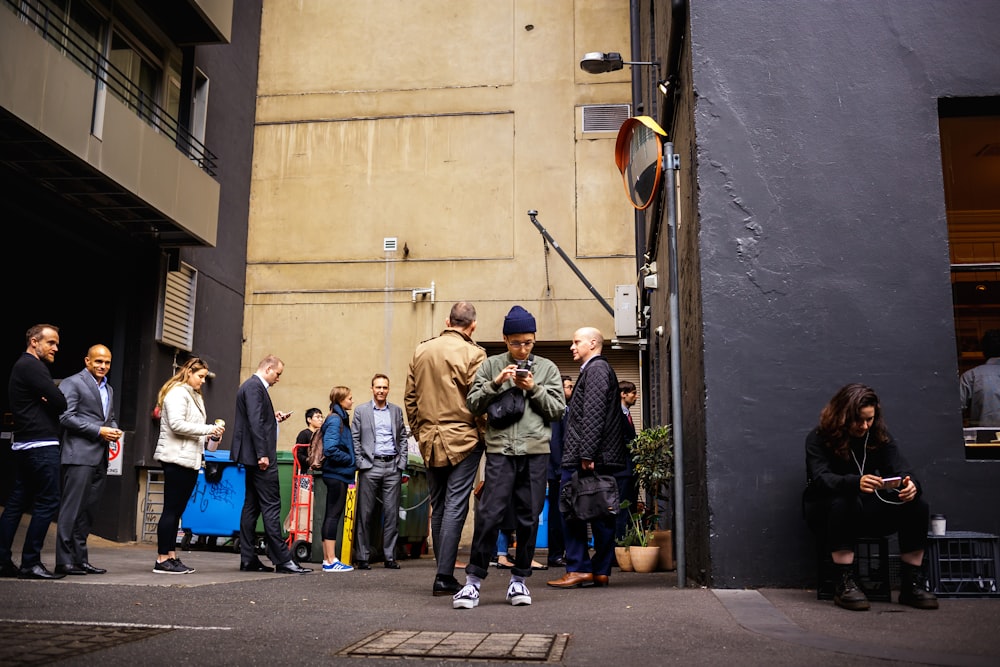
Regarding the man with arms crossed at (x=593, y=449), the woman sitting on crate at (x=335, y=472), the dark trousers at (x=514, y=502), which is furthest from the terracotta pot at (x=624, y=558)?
the dark trousers at (x=514, y=502)

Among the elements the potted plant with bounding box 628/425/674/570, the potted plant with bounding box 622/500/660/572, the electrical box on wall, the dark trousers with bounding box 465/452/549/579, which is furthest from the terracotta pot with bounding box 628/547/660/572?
the electrical box on wall

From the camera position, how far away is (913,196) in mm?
6570

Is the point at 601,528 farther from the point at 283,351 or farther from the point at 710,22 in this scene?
the point at 283,351

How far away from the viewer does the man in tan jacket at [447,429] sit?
244 inches

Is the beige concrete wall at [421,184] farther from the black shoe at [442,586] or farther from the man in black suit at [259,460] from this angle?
the black shoe at [442,586]

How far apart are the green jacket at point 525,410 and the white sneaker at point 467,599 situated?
83cm

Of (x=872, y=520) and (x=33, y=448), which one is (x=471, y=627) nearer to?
(x=872, y=520)

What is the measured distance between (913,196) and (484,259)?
11.6m

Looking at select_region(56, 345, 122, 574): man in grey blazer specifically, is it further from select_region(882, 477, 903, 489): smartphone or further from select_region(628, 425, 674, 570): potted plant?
select_region(882, 477, 903, 489): smartphone

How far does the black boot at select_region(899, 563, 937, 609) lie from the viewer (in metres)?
5.37

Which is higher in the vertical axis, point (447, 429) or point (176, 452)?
point (447, 429)

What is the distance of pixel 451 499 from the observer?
6172 millimetres

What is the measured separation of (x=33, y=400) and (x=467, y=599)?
4006mm

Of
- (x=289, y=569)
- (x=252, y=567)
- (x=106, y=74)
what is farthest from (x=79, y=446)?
(x=106, y=74)
